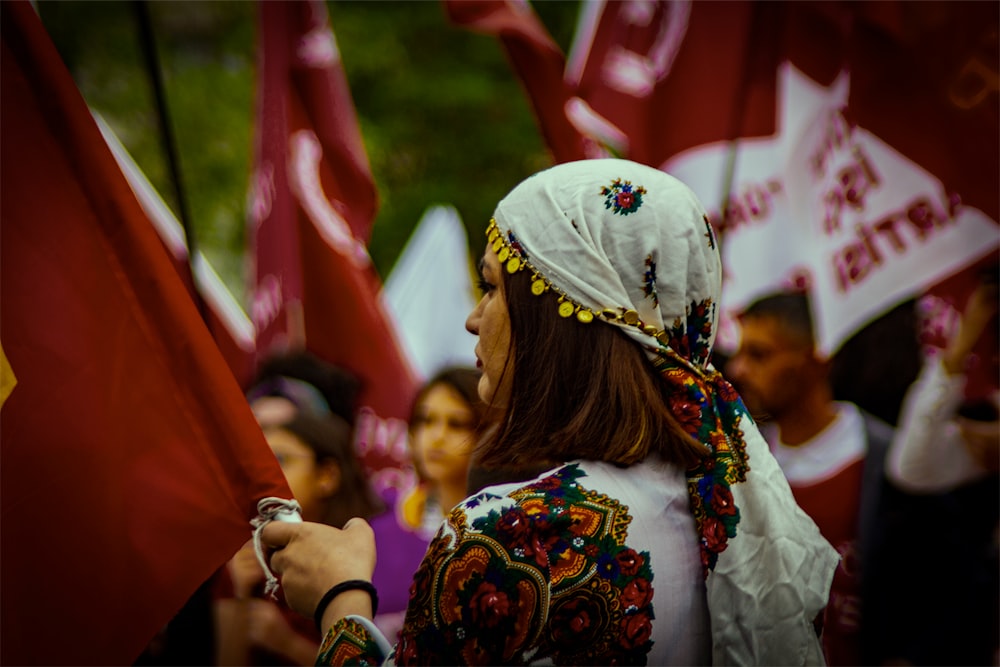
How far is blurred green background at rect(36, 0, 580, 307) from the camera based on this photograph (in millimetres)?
10539

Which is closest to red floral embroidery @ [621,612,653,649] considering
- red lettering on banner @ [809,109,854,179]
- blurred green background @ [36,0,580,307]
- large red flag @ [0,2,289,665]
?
large red flag @ [0,2,289,665]

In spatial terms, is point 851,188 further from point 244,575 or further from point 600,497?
point 600,497

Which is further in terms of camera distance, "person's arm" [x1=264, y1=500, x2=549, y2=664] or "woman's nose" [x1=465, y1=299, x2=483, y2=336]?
"woman's nose" [x1=465, y1=299, x2=483, y2=336]

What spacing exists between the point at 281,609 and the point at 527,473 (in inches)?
65.3

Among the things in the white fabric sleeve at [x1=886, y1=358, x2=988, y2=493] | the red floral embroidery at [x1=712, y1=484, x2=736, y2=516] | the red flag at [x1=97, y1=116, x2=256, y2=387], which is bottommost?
the red flag at [x1=97, y1=116, x2=256, y2=387]

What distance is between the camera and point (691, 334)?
221 centimetres

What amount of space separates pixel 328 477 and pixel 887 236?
2.40m

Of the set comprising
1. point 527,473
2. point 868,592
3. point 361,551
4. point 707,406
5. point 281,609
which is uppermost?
point 707,406

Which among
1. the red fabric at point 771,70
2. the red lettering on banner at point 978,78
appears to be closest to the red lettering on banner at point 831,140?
the red fabric at point 771,70

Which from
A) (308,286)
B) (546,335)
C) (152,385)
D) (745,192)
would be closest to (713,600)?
(546,335)

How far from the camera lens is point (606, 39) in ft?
18.3

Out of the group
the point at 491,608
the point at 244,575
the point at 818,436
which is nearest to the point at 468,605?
the point at 491,608

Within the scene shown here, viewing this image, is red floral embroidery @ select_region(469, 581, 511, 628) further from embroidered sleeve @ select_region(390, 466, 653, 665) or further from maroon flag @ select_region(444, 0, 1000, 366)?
maroon flag @ select_region(444, 0, 1000, 366)

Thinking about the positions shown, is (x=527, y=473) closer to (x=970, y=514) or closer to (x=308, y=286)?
(x=970, y=514)
